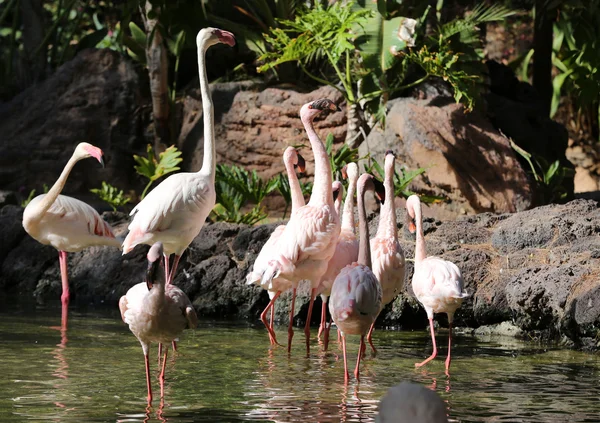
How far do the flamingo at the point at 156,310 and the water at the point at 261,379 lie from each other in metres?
0.34

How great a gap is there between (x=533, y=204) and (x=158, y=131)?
547 cm

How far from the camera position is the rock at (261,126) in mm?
12875

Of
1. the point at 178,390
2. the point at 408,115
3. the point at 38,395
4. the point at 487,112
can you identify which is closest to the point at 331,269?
the point at 178,390

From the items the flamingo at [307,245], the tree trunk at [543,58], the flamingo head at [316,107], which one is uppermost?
the tree trunk at [543,58]

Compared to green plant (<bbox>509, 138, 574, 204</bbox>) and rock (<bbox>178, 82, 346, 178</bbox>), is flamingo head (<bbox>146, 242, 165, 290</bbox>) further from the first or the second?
green plant (<bbox>509, 138, 574, 204</bbox>)

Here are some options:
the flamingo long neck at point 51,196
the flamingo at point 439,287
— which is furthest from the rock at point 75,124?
the flamingo at point 439,287

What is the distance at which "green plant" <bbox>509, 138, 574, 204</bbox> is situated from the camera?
12359 mm

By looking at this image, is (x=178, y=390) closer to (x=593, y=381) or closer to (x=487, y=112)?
(x=593, y=381)

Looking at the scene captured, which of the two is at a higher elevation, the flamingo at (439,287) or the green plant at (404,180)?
the green plant at (404,180)

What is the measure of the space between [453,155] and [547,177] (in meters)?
1.68

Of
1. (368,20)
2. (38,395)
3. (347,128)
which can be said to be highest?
(368,20)

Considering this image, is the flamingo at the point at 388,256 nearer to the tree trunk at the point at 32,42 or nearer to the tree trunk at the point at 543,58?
the tree trunk at the point at 543,58

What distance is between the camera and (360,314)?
5.56 metres

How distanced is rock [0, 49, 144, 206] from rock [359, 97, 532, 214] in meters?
4.48
